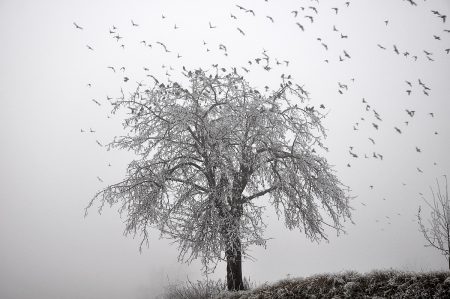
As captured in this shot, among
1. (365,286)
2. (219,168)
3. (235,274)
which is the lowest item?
(365,286)

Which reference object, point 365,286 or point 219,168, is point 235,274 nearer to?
point 219,168

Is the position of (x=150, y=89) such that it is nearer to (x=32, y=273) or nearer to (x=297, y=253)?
(x=32, y=273)

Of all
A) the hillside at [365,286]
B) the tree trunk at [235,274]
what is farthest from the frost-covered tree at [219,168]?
the hillside at [365,286]

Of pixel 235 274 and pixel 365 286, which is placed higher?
pixel 235 274

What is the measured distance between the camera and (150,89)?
42.8 ft

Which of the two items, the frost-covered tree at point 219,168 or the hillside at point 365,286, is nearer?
the hillside at point 365,286

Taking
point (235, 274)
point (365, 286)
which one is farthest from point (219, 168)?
point (365, 286)

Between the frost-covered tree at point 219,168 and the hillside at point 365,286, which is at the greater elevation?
the frost-covered tree at point 219,168

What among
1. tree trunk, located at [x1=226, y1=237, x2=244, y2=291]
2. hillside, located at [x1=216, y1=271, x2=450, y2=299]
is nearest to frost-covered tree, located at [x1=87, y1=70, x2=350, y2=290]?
tree trunk, located at [x1=226, y1=237, x2=244, y2=291]

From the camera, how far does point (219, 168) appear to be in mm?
11633

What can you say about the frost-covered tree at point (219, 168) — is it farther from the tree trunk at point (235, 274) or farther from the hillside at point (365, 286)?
the hillside at point (365, 286)

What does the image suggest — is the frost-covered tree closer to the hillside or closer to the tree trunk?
the tree trunk

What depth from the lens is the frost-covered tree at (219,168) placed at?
11508mm

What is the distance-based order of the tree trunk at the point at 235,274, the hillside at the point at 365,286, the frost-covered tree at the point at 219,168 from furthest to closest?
the tree trunk at the point at 235,274
the frost-covered tree at the point at 219,168
the hillside at the point at 365,286
